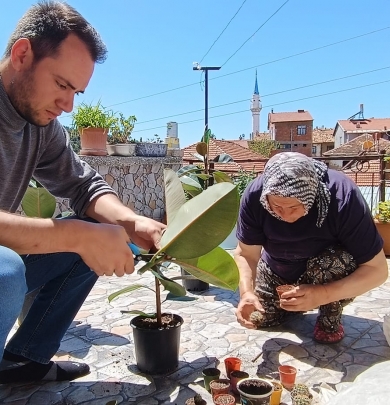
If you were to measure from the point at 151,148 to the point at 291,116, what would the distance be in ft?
128

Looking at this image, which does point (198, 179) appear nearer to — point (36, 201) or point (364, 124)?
point (36, 201)

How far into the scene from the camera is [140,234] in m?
1.47

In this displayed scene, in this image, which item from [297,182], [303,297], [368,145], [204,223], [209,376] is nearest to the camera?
[204,223]

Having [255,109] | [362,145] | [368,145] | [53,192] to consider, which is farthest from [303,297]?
[255,109]

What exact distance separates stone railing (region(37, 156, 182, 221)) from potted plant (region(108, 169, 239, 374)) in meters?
2.84

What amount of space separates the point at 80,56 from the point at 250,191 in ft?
3.05

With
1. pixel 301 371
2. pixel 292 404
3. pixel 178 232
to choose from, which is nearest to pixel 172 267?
pixel 301 371

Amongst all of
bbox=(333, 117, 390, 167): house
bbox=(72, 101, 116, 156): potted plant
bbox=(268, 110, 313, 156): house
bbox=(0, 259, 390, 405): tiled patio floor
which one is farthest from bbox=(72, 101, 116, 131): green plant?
bbox=(268, 110, 313, 156): house

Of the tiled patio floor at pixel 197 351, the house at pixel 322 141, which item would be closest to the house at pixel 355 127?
the house at pixel 322 141

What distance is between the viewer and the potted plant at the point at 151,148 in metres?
4.79

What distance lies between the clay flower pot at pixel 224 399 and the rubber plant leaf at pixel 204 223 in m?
0.51

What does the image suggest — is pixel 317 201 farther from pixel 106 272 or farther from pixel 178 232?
pixel 106 272

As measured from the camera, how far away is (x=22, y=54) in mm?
1301

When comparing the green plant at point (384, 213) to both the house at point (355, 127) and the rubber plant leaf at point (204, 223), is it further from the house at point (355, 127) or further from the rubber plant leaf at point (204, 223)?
the house at point (355, 127)
